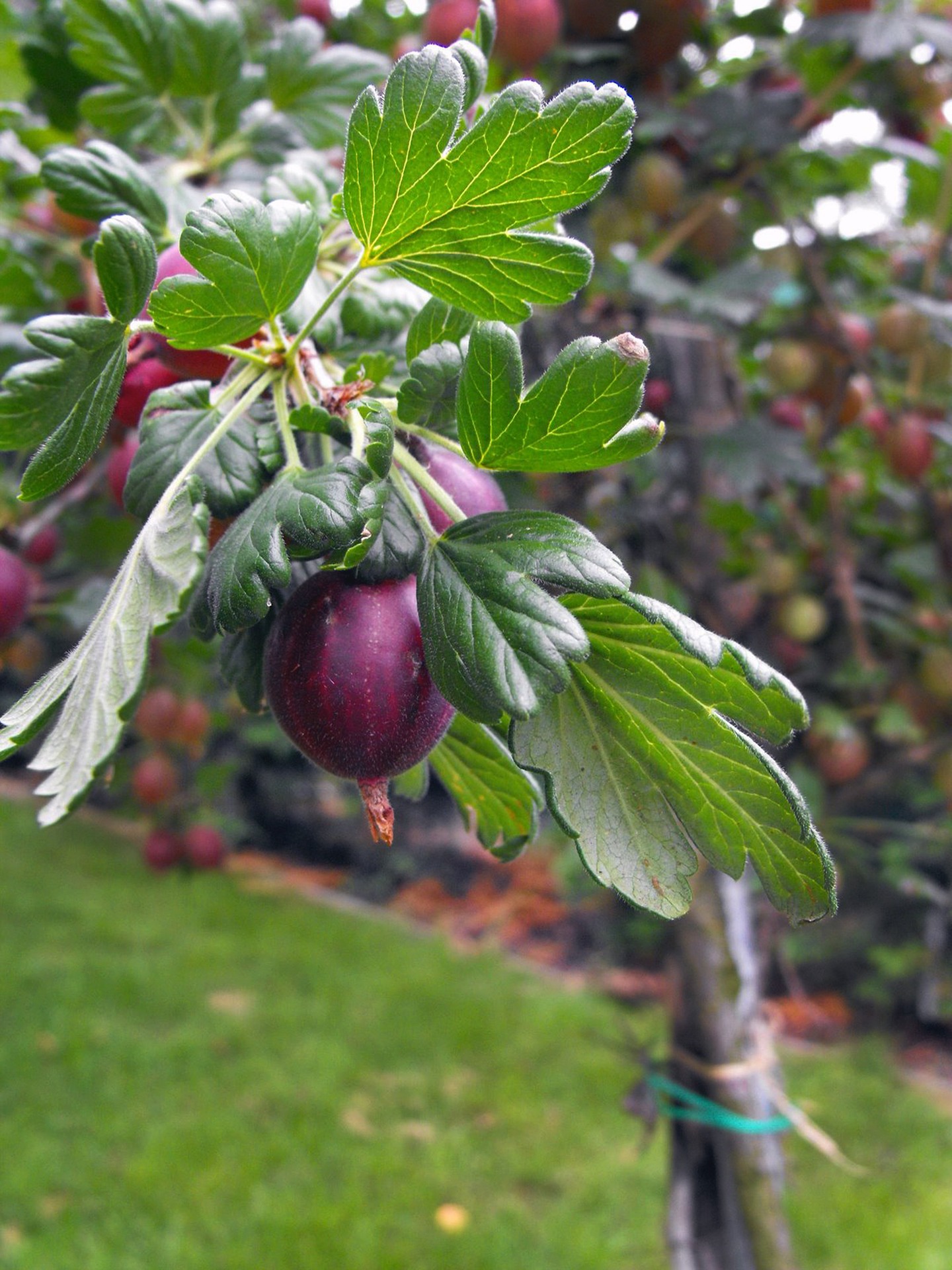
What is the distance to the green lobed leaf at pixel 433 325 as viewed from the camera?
0.42m

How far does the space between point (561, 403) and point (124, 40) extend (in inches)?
20.6

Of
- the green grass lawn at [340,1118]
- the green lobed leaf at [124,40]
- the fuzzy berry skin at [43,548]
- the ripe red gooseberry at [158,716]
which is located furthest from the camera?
the green grass lawn at [340,1118]

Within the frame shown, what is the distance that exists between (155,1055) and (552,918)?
170 cm

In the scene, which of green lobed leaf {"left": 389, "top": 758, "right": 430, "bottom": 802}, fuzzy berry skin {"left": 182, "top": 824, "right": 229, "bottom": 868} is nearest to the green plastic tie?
green lobed leaf {"left": 389, "top": 758, "right": 430, "bottom": 802}

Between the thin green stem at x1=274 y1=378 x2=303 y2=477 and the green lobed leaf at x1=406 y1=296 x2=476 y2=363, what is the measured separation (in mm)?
53

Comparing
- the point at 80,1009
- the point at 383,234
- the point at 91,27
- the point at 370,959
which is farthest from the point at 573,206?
the point at 370,959

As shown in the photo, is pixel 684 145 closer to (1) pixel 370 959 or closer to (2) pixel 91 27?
(2) pixel 91 27

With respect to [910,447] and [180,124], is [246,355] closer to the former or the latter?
[180,124]

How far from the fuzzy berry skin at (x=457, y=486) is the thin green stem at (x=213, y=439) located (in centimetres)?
8

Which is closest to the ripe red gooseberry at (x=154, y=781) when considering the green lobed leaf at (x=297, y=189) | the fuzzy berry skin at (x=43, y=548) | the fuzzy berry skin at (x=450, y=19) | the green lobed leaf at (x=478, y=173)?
the fuzzy berry skin at (x=43, y=548)

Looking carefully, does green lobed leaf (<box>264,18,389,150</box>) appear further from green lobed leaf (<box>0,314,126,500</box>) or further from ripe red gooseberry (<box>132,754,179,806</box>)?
ripe red gooseberry (<box>132,754,179,806</box>)

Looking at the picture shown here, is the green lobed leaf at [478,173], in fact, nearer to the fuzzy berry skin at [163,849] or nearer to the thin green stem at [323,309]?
the thin green stem at [323,309]

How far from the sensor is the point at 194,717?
160 centimetres

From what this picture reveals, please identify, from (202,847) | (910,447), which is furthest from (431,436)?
(202,847)
